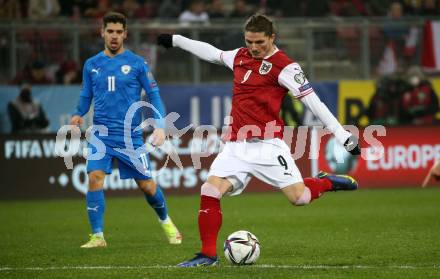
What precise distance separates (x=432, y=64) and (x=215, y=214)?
43.9 ft

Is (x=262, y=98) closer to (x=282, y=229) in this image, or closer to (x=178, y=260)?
(x=178, y=260)

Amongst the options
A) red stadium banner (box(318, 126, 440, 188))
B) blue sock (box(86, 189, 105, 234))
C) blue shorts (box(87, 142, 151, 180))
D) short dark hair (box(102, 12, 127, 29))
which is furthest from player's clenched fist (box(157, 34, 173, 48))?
red stadium banner (box(318, 126, 440, 188))

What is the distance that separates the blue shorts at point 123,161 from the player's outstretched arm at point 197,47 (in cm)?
186

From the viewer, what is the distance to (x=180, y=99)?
2041 centimetres

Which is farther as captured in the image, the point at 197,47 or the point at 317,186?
the point at 197,47

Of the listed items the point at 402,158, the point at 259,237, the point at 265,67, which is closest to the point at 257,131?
the point at 265,67

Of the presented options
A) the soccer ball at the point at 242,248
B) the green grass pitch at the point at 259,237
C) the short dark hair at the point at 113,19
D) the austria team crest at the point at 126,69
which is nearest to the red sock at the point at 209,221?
the soccer ball at the point at 242,248

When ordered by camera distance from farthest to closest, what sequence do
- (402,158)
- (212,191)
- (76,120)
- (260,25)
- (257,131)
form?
(402,158)
(76,120)
(257,131)
(212,191)
(260,25)

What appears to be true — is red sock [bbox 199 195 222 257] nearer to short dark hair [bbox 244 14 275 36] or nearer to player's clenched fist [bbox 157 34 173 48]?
short dark hair [bbox 244 14 275 36]

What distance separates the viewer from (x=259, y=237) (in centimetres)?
1172

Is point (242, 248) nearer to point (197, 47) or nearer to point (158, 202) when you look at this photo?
point (197, 47)

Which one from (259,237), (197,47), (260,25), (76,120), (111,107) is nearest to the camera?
(260,25)

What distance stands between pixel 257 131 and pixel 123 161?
102 inches

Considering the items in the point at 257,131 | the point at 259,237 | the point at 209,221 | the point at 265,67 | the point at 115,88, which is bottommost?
the point at 259,237
